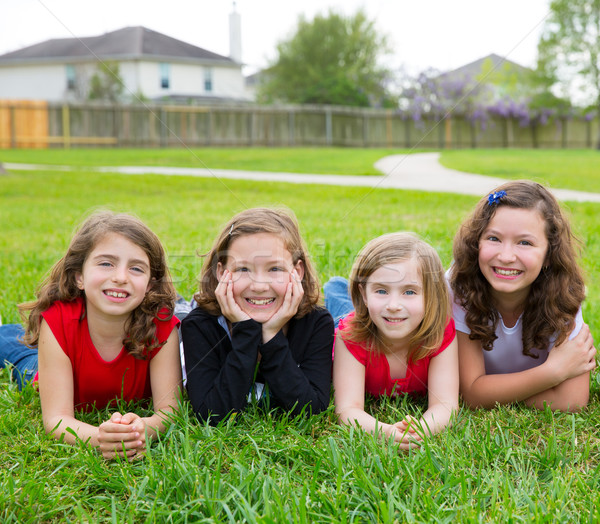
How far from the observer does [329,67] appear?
3066 centimetres

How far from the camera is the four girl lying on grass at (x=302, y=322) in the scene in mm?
2402

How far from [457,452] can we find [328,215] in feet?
15.7

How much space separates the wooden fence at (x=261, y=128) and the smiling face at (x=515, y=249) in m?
12.9

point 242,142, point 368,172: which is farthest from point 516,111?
point 368,172

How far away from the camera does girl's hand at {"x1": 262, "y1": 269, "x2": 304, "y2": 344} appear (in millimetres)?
2400

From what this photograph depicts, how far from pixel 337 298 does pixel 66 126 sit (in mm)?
20091

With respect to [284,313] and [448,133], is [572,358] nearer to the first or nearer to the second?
[284,313]

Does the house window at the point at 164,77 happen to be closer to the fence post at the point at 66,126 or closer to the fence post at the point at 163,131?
the fence post at the point at 163,131

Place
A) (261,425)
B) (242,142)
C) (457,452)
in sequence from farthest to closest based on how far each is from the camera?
(242,142) → (261,425) → (457,452)

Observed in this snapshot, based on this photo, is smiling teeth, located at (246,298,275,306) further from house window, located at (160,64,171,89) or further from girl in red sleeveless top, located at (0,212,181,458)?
house window, located at (160,64,171,89)

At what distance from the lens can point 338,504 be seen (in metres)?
1.80

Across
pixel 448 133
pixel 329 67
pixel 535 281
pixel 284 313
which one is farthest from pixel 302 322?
pixel 329 67

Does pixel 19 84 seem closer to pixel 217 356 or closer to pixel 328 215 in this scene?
pixel 328 215

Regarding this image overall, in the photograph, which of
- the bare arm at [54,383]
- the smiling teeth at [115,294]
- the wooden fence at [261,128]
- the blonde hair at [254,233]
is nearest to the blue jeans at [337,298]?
the blonde hair at [254,233]
